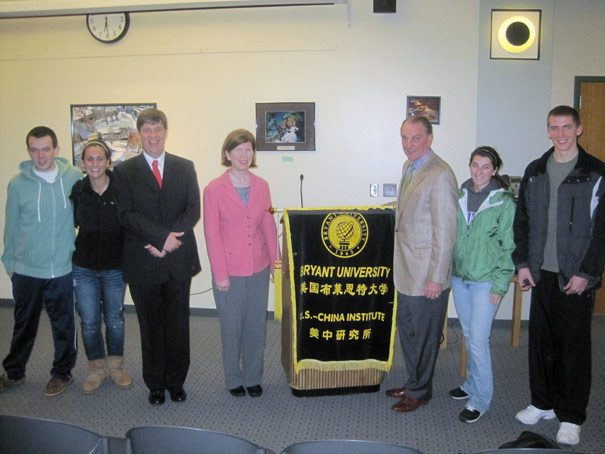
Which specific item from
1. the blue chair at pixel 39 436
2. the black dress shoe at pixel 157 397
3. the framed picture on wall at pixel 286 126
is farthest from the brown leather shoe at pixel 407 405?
the framed picture on wall at pixel 286 126

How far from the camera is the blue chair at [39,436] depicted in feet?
4.49

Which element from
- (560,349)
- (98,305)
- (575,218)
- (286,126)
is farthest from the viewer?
(286,126)

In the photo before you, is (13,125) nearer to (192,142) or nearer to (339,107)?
(192,142)

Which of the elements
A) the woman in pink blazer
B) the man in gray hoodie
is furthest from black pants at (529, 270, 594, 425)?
the man in gray hoodie

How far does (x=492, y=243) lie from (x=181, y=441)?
1.94 m

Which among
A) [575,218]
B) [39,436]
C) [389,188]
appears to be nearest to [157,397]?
[39,436]

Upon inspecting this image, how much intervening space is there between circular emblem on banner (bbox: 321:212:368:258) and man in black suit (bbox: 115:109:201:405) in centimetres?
76

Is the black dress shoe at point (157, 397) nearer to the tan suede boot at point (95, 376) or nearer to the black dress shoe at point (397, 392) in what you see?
the tan suede boot at point (95, 376)

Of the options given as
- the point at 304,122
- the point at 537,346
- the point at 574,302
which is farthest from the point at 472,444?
the point at 304,122

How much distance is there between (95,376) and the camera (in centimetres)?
327

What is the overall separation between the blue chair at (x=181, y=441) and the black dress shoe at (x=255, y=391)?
184cm

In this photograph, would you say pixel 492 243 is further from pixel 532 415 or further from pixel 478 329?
pixel 532 415

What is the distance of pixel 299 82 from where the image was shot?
4.50 metres

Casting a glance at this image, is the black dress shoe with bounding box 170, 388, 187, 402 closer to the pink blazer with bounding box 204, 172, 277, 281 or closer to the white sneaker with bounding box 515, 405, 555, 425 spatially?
the pink blazer with bounding box 204, 172, 277, 281
